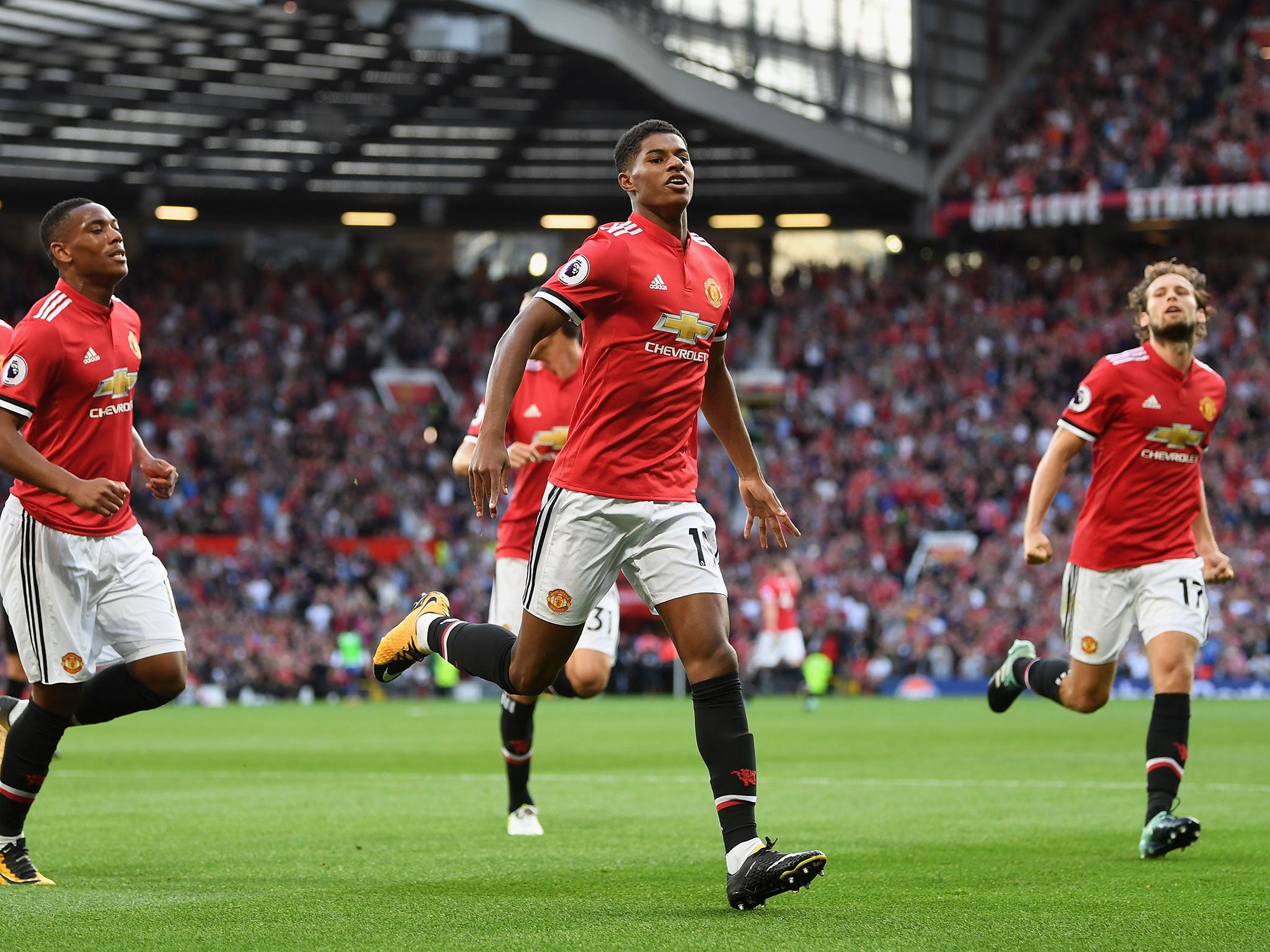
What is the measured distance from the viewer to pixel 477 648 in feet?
21.0

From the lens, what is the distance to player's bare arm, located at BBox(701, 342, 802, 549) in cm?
635

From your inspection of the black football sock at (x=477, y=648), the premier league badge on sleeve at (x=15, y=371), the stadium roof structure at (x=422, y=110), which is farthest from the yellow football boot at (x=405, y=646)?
the stadium roof structure at (x=422, y=110)

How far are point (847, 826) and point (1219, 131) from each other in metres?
31.5

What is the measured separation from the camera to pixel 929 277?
40.9 meters

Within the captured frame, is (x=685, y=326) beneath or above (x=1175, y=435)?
above

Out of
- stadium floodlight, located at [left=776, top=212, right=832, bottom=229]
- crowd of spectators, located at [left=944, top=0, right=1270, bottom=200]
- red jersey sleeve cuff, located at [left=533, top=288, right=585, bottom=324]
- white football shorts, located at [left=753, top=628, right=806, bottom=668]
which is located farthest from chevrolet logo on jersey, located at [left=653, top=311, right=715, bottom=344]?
stadium floodlight, located at [left=776, top=212, right=832, bottom=229]

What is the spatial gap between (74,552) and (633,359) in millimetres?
2380

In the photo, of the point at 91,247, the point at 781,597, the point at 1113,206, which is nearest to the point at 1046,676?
the point at 91,247

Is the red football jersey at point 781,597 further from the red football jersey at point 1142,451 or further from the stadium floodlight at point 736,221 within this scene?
the stadium floodlight at point 736,221

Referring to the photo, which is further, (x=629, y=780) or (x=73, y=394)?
(x=629, y=780)

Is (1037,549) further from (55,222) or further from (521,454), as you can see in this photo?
(55,222)

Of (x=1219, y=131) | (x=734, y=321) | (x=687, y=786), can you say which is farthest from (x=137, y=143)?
(x=687, y=786)

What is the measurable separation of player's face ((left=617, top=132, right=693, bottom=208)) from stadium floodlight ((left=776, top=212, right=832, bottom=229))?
37.2 metres

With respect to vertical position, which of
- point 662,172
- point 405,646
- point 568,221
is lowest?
point 568,221
